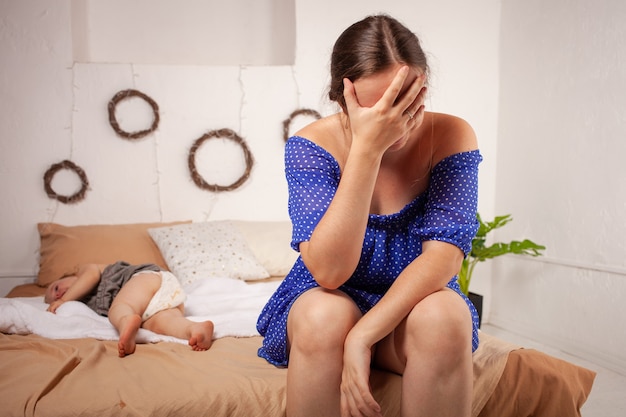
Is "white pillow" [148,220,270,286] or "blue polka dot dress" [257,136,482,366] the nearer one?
"blue polka dot dress" [257,136,482,366]

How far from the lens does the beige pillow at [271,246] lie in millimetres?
2771

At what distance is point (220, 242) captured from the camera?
2.67 m

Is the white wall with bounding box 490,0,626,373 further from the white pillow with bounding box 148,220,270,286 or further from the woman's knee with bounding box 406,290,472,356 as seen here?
the woman's knee with bounding box 406,290,472,356

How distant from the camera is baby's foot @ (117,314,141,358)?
1.48 m

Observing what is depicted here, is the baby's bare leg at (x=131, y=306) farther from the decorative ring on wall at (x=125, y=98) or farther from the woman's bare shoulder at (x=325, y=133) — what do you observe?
the decorative ring on wall at (x=125, y=98)

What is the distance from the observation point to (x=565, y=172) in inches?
117

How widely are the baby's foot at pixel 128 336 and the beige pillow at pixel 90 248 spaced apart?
1.08m

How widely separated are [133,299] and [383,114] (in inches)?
45.3

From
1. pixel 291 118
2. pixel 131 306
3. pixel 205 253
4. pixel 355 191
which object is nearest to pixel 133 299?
pixel 131 306

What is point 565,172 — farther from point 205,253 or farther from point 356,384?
point 356,384

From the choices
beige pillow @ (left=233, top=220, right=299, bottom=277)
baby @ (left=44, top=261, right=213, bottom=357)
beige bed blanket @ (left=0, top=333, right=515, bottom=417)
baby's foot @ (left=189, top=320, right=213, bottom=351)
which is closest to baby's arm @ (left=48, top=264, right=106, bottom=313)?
baby @ (left=44, top=261, right=213, bottom=357)

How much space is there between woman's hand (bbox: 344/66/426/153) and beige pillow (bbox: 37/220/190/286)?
5.80 ft

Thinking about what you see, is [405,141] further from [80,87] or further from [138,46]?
[138,46]

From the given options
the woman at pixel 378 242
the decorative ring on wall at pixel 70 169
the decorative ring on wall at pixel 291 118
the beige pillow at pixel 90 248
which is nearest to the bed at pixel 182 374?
the woman at pixel 378 242
